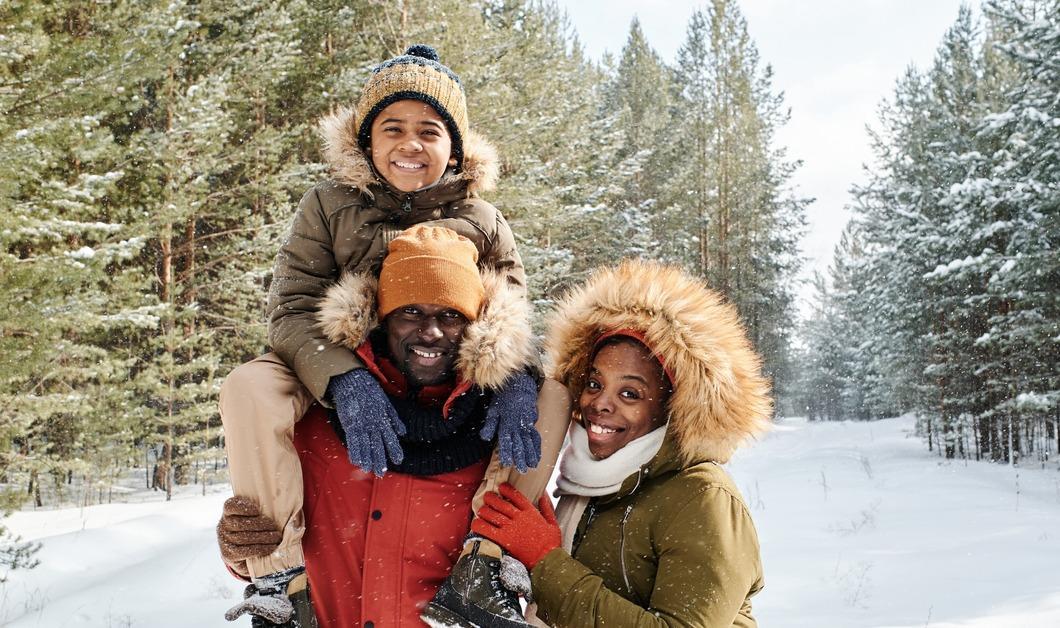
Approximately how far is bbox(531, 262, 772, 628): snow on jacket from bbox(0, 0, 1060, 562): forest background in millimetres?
6100

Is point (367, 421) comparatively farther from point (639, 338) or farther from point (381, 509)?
point (639, 338)

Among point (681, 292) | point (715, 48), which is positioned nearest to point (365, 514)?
point (681, 292)

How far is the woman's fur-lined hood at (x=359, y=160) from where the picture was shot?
2.71 m

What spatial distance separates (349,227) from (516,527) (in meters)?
1.29

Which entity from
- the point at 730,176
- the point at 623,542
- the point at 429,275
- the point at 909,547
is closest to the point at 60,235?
the point at 429,275

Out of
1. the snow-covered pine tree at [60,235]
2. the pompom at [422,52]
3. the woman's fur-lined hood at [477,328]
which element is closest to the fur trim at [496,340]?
the woman's fur-lined hood at [477,328]

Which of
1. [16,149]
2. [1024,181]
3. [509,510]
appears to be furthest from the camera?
[1024,181]

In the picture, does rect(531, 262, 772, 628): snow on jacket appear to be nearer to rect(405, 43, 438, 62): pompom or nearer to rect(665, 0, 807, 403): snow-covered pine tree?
rect(405, 43, 438, 62): pompom

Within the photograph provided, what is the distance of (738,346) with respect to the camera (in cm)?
247

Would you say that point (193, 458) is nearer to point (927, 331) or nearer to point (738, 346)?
point (738, 346)

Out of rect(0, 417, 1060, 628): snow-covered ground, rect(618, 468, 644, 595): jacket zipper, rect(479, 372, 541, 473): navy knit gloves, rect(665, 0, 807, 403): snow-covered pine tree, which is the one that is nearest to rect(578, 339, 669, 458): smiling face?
rect(618, 468, 644, 595): jacket zipper

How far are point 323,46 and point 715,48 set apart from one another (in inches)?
591

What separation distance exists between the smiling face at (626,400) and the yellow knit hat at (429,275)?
0.55 meters

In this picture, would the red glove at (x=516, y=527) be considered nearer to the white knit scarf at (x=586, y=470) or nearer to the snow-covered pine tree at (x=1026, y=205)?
the white knit scarf at (x=586, y=470)
